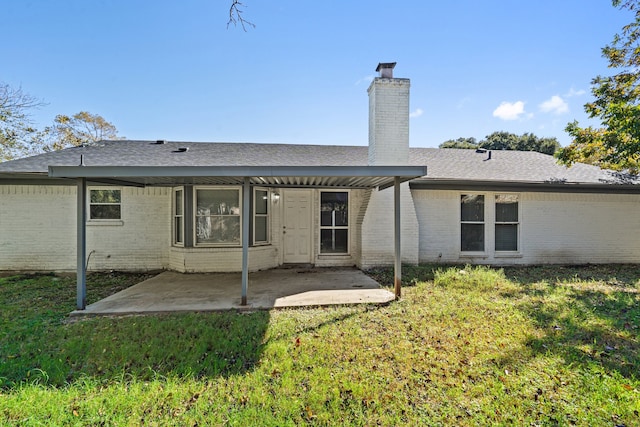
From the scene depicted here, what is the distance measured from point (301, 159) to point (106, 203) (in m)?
5.72

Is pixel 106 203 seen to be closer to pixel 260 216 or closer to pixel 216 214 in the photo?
pixel 216 214

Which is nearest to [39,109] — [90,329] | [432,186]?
[90,329]

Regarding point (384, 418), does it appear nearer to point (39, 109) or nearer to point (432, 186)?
point (432, 186)

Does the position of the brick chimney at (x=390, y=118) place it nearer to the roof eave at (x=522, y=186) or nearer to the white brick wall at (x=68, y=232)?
the roof eave at (x=522, y=186)

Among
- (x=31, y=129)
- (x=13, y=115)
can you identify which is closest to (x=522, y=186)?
(x=13, y=115)

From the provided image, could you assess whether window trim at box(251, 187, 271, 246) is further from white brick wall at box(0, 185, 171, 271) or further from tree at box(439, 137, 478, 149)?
tree at box(439, 137, 478, 149)

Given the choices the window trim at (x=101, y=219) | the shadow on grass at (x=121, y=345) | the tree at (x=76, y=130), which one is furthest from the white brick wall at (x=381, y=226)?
the tree at (x=76, y=130)

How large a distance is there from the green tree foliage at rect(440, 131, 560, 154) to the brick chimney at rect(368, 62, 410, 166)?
91.1 ft

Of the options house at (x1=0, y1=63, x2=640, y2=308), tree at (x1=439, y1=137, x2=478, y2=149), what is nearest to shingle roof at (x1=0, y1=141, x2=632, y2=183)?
house at (x1=0, y1=63, x2=640, y2=308)

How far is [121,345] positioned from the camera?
3.67 metres

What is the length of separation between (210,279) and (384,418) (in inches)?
225

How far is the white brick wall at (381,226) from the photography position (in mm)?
8086

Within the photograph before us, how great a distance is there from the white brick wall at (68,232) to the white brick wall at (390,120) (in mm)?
6154

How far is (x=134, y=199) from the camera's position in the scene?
26.7 ft
